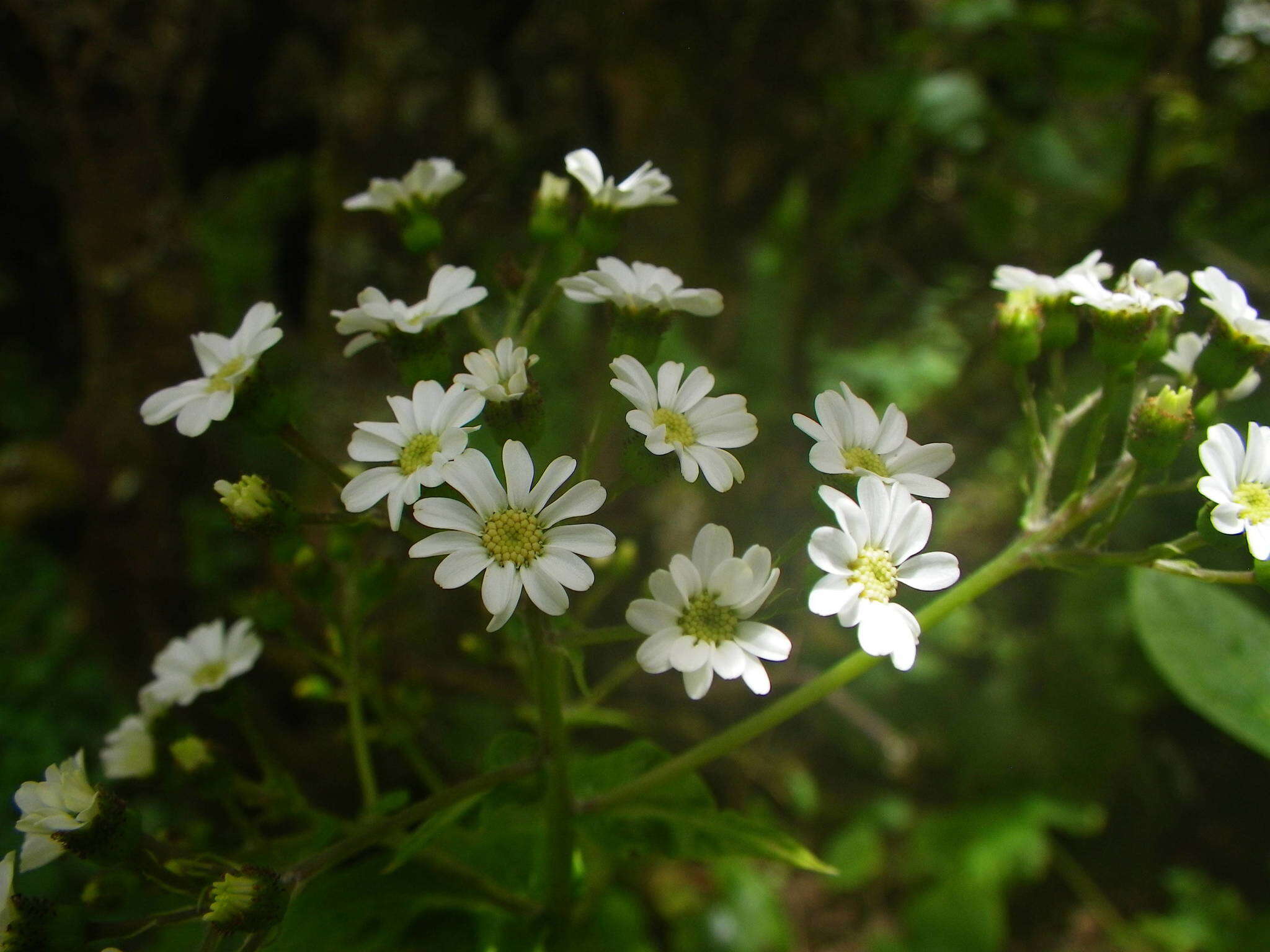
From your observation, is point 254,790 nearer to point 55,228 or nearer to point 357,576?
point 357,576

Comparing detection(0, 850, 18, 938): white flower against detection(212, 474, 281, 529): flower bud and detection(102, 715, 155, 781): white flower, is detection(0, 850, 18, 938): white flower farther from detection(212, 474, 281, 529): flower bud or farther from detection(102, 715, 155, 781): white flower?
detection(212, 474, 281, 529): flower bud

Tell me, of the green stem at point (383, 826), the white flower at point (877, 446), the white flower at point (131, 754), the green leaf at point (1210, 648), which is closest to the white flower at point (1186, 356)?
the green leaf at point (1210, 648)

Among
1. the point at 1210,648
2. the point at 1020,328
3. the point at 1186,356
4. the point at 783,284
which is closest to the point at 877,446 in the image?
the point at 1020,328

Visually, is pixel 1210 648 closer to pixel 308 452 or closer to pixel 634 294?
pixel 634 294

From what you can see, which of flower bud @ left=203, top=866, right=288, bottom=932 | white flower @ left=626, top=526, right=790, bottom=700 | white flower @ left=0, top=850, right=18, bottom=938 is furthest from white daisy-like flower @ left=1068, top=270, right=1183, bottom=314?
white flower @ left=0, top=850, right=18, bottom=938

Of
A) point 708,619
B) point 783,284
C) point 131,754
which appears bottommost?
point 783,284

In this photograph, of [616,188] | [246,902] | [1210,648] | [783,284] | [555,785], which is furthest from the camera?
[783,284]

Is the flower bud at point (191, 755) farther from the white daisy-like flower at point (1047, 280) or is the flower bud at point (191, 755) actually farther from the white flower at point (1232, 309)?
the white flower at point (1232, 309)

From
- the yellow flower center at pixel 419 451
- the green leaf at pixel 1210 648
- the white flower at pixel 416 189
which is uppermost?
the white flower at pixel 416 189
